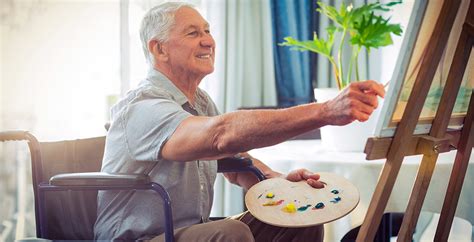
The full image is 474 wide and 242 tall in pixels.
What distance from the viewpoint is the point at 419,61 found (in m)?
1.55

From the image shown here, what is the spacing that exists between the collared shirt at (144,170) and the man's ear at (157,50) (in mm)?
90

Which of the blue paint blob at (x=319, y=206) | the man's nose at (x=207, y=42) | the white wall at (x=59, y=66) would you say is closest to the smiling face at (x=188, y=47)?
the man's nose at (x=207, y=42)

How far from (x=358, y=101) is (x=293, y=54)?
84.4 inches

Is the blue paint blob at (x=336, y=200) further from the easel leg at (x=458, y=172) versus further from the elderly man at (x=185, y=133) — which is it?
the easel leg at (x=458, y=172)

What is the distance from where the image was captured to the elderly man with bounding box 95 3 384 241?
1487 mm

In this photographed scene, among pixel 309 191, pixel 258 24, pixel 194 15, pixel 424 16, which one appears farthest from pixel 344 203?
pixel 258 24

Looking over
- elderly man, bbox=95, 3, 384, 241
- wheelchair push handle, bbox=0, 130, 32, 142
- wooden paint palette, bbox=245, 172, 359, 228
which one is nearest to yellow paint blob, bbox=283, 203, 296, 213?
wooden paint palette, bbox=245, 172, 359, 228

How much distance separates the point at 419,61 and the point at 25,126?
189 cm

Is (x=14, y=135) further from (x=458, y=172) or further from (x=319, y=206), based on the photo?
(x=458, y=172)

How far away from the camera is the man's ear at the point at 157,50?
6.50 ft

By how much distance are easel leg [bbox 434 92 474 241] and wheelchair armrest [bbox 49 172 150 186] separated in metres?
0.75

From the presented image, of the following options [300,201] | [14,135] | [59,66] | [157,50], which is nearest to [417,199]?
[300,201]

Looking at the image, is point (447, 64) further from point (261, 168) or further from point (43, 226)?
point (43, 226)

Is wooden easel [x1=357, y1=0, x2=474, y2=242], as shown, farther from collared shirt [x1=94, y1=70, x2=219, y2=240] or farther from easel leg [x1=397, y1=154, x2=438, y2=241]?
collared shirt [x1=94, y1=70, x2=219, y2=240]
